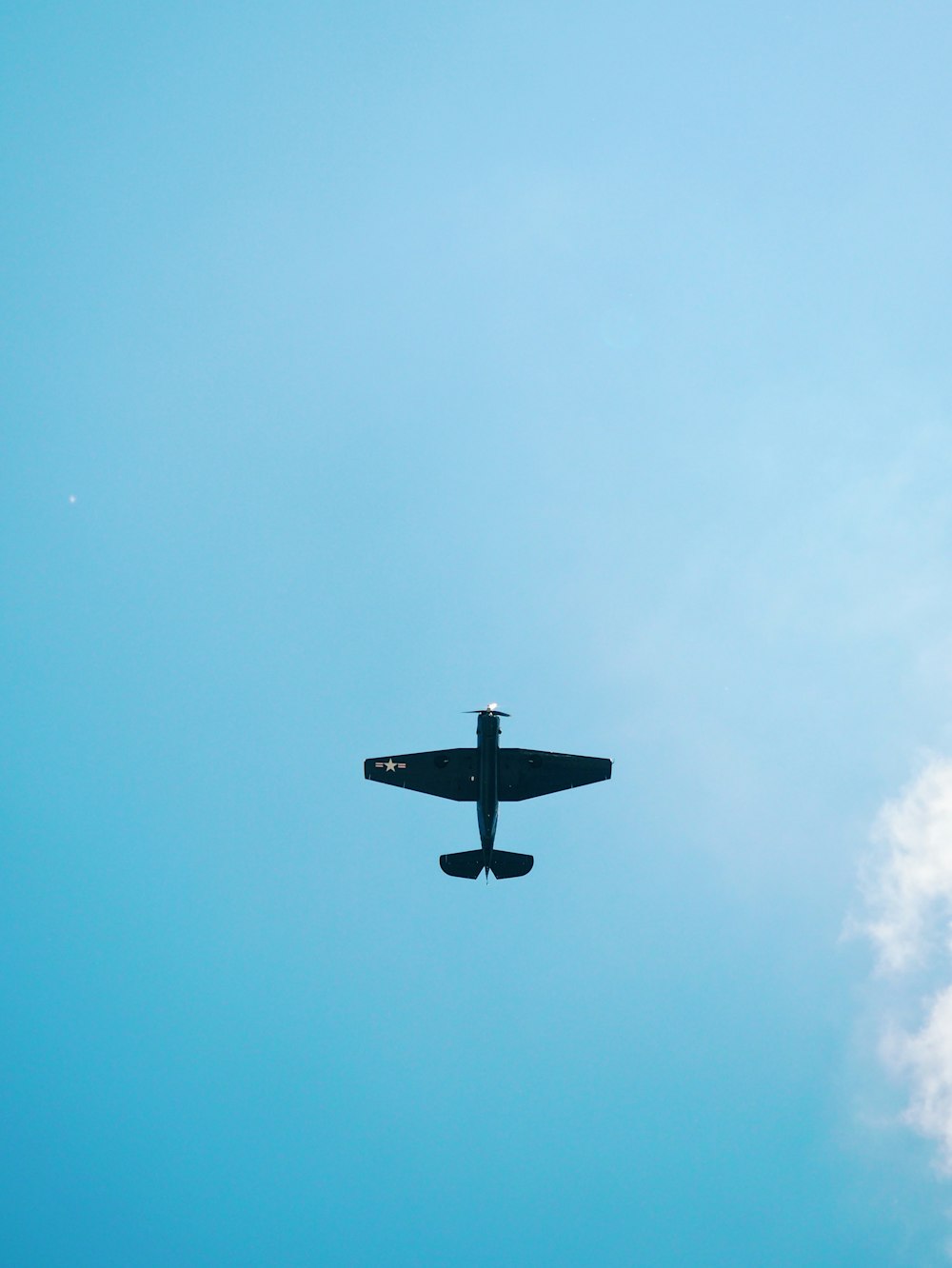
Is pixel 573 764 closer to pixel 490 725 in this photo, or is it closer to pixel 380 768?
pixel 490 725

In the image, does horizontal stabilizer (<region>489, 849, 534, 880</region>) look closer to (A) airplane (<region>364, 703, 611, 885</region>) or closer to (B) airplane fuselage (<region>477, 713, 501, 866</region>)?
(A) airplane (<region>364, 703, 611, 885</region>)

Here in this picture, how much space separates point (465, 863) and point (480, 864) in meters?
1.00

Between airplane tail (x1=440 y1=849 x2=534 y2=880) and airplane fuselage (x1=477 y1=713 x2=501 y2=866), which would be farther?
airplane tail (x1=440 y1=849 x2=534 y2=880)

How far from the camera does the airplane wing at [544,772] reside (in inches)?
2213

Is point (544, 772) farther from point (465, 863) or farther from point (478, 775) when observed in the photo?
point (465, 863)

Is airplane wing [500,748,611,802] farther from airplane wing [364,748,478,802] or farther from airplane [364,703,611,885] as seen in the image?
airplane wing [364,748,478,802]

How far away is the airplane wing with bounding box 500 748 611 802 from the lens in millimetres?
56219

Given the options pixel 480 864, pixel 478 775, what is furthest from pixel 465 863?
pixel 478 775

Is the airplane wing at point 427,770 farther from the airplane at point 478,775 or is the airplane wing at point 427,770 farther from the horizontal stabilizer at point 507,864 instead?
the horizontal stabilizer at point 507,864

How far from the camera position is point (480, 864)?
5691 cm

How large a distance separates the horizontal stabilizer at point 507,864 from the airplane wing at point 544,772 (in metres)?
3.78

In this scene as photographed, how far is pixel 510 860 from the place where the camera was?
5741 centimetres

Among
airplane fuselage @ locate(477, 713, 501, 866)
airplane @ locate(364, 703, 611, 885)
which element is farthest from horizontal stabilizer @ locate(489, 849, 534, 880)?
airplane fuselage @ locate(477, 713, 501, 866)

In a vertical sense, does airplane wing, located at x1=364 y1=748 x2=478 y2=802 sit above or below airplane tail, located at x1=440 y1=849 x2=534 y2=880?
above
